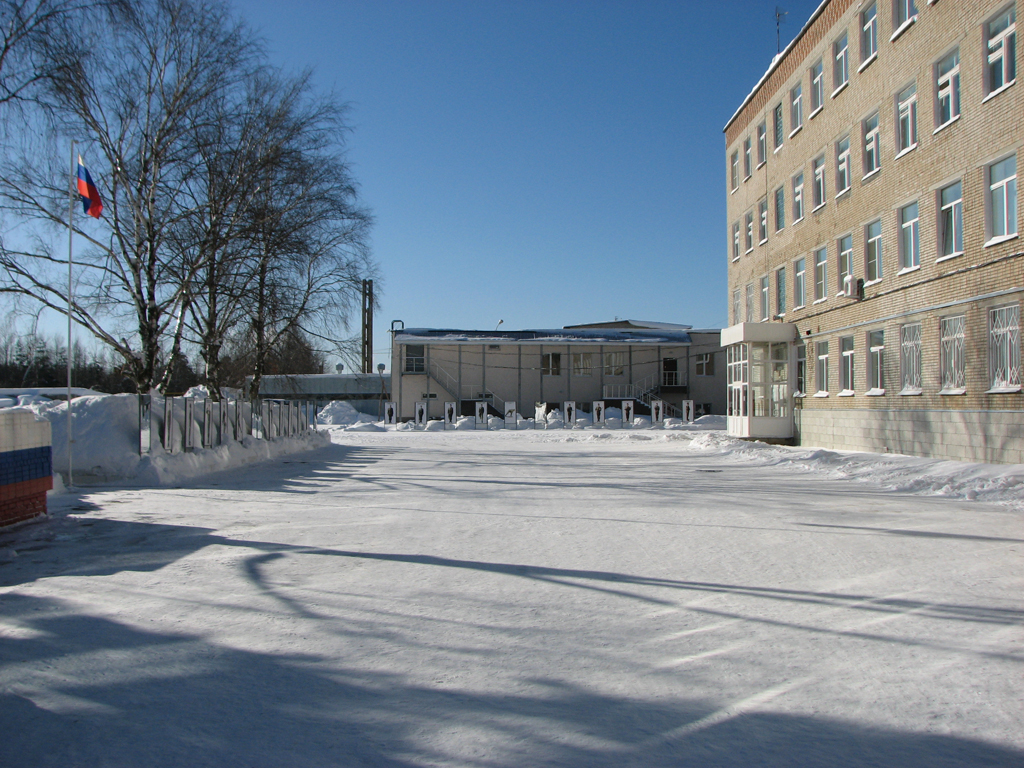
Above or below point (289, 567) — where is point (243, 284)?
above

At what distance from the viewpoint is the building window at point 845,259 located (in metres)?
21.4

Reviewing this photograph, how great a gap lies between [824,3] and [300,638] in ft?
79.5

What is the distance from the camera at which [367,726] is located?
10.3 ft

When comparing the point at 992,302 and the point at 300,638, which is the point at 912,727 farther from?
the point at 992,302

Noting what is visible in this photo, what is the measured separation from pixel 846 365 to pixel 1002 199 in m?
7.65

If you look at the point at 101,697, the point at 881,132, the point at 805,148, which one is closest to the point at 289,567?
the point at 101,697

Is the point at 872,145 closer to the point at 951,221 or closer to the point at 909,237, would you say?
the point at 909,237

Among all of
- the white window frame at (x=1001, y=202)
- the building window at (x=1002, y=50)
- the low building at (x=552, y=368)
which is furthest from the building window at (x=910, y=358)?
the low building at (x=552, y=368)

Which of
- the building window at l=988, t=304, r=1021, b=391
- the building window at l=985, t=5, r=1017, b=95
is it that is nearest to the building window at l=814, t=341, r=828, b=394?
the building window at l=988, t=304, r=1021, b=391

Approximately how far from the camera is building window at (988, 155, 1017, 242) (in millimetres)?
14305

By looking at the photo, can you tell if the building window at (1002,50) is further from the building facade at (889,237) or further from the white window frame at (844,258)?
the white window frame at (844,258)

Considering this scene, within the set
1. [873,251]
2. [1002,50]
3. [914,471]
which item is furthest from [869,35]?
[914,471]

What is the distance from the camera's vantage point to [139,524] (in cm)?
830

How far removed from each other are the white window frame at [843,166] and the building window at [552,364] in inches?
1171
